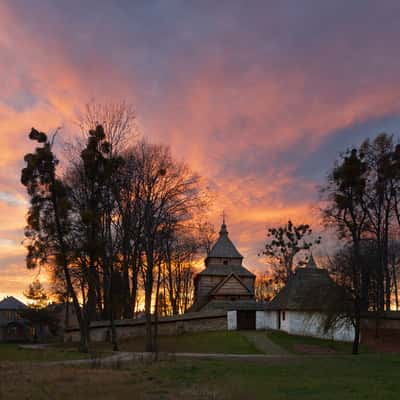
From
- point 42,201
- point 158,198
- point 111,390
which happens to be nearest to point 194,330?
point 158,198

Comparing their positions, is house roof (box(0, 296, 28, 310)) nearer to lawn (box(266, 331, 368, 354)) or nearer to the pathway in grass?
the pathway in grass

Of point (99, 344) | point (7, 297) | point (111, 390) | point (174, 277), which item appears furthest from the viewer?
point (7, 297)

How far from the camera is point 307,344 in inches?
1416

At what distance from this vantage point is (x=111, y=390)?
15211 mm

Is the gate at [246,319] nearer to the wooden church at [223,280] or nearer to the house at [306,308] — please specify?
the house at [306,308]

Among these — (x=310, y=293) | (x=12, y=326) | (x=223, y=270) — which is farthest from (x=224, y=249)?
(x=12, y=326)

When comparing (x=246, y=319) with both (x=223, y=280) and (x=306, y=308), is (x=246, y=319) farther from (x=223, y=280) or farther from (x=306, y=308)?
(x=306, y=308)

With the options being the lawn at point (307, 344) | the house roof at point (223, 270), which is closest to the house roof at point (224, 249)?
the house roof at point (223, 270)

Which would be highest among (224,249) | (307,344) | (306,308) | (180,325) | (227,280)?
(224,249)

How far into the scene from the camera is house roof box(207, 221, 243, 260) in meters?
57.8

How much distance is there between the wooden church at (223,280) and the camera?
2063 inches

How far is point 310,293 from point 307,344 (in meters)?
4.91

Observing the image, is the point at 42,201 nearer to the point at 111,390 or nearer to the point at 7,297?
the point at 111,390

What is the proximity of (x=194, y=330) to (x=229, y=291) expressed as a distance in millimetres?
9475
